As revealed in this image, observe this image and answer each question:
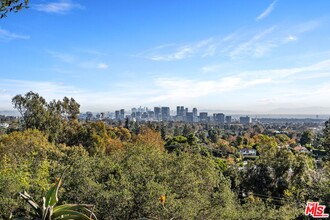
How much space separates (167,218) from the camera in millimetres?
7844

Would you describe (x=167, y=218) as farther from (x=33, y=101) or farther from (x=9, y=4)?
(x=33, y=101)

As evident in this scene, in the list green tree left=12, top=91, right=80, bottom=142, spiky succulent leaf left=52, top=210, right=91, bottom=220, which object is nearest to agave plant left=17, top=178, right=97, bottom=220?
spiky succulent leaf left=52, top=210, right=91, bottom=220

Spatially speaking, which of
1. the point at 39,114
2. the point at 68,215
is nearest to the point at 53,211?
the point at 68,215

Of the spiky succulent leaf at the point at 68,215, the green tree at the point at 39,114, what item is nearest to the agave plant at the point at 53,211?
the spiky succulent leaf at the point at 68,215

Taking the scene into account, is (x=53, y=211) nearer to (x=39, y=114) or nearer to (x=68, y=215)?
(x=68, y=215)

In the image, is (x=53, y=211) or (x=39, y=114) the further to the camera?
(x=39, y=114)

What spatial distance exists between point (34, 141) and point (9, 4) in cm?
1782

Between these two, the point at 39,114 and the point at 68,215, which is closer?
the point at 68,215

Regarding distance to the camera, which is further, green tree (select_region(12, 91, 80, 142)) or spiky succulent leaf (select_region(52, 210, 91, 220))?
green tree (select_region(12, 91, 80, 142))

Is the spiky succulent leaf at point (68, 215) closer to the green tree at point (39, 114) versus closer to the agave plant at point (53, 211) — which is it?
the agave plant at point (53, 211)

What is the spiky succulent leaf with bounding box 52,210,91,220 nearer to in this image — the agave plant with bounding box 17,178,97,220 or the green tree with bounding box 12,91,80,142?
the agave plant with bounding box 17,178,97,220

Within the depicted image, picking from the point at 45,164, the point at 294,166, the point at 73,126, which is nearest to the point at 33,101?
the point at 73,126

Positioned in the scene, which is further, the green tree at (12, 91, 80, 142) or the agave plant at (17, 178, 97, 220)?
the green tree at (12, 91, 80, 142)

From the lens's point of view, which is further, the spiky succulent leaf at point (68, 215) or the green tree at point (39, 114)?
the green tree at point (39, 114)
